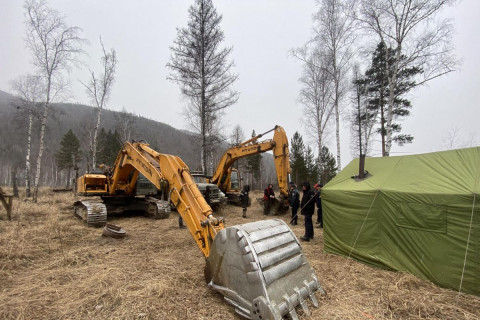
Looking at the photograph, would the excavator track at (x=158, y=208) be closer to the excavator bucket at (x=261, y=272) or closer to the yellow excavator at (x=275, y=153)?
the yellow excavator at (x=275, y=153)

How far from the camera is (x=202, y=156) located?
14.2 meters

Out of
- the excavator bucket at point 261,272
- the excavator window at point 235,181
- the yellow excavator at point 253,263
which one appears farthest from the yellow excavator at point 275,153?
the excavator bucket at point 261,272

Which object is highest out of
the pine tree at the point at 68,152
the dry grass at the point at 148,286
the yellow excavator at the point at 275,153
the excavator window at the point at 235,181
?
the pine tree at the point at 68,152

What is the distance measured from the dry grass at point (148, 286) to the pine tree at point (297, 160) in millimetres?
25895

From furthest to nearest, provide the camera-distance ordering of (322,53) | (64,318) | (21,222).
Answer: (322,53) → (21,222) → (64,318)

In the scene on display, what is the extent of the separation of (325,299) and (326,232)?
257cm

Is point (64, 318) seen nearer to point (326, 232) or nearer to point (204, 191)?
point (326, 232)

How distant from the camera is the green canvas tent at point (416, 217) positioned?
377 cm

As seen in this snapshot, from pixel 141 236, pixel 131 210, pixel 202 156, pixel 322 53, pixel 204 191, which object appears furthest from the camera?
pixel 322 53

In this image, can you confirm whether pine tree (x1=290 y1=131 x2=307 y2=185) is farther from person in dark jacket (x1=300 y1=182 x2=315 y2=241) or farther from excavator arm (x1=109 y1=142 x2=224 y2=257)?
excavator arm (x1=109 y1=142 x2=224 y2=257)

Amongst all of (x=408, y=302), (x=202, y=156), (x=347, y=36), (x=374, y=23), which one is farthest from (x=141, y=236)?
(x=347, y=36)

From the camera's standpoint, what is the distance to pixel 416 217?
→ 4.30 meters

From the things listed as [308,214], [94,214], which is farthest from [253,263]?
[94,214]

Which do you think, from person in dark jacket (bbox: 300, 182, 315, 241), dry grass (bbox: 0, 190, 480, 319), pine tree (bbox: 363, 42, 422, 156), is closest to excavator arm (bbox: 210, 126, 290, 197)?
person in dark jacket (bbox: 300, 182, 315, 241)
